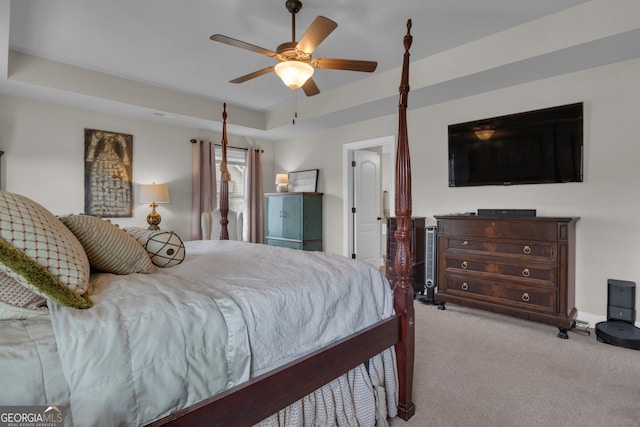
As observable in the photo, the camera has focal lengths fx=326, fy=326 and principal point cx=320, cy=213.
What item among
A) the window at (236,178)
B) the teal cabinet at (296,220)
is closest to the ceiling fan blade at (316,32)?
the teal cabinet at (296,220)

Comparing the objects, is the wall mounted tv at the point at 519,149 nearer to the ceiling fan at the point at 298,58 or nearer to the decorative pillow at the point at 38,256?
the ceiling fan at the point at 298,58

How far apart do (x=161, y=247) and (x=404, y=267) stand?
1.27 meters

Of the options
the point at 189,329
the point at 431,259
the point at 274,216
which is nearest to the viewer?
the point at 189,329

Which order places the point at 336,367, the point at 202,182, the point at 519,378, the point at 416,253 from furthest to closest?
the point at 202,182 < the point at 416,253 < the point at 519,378 < the point at 336,367

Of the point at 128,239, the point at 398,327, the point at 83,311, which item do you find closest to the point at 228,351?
the point at 83,311

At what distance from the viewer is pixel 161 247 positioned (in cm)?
170

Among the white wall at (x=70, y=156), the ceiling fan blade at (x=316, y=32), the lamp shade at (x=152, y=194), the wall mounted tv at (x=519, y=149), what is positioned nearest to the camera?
the ceiling fan blade at (x=316, y=32)

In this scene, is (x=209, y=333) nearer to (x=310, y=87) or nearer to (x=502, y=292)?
(x=310, y=87)

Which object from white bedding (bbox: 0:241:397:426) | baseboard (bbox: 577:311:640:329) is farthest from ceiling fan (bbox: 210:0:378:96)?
baseboard (bbox: 577:311:640:329)

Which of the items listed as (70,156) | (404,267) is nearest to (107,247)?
(404,267)

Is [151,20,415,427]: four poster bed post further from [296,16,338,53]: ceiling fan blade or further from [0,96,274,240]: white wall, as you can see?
[0,96,274,240]: white wall

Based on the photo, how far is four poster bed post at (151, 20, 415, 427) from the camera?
0.97 meters

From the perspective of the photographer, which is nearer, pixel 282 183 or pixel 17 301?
pixel 17 301

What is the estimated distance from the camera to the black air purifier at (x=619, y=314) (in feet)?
8.62
